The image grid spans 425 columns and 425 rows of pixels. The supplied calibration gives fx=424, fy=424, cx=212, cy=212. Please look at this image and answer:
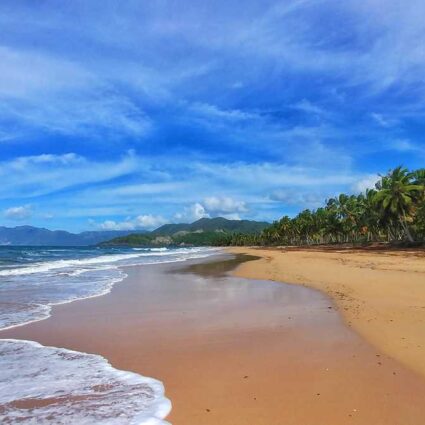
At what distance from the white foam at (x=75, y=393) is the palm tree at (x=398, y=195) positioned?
176 ft

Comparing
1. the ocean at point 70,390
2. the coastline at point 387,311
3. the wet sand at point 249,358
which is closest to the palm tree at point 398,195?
the coastline at point 387,311

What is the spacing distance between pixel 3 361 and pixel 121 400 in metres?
2.97

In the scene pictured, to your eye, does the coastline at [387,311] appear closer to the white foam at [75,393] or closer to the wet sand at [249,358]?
the wet sand at [249,358]

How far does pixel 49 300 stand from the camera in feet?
46.5

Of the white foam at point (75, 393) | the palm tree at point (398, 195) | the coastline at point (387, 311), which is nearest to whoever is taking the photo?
the white foam at point (75, 393)

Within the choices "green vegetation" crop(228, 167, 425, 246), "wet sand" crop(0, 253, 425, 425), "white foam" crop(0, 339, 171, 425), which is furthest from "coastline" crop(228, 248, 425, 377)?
"green vegetation" crop(228, 167, 425, 246)

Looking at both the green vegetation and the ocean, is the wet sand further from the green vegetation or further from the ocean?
the green vegetation

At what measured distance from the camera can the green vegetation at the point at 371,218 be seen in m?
54.8

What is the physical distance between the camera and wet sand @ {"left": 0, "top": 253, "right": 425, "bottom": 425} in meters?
4.69

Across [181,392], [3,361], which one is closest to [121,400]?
[181,392]

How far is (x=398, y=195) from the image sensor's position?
5450cm

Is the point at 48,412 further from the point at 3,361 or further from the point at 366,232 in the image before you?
the point at 366,232

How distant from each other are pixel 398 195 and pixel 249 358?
53.3 m

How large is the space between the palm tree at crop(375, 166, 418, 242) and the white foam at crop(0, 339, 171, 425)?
53.5 metres
